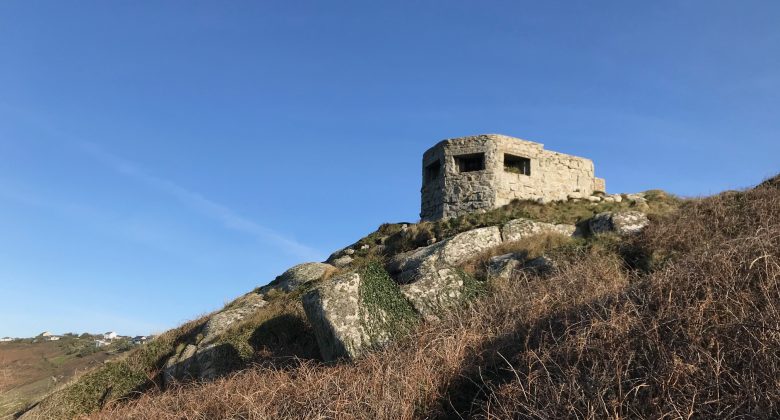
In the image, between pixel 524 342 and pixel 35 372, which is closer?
pixel 524 342

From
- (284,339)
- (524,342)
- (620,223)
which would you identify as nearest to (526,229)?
(620,223)

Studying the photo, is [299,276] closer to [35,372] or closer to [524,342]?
[35,372]

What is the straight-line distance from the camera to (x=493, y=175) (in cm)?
2038

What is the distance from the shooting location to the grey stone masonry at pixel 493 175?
20.5m

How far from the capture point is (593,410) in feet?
13.8

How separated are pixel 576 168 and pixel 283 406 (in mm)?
19130

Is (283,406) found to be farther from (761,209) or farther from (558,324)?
(761,209)

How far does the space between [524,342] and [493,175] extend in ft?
47.9

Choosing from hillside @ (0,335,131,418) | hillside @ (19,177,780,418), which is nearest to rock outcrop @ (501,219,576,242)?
hillside @ (19,177,780,418)

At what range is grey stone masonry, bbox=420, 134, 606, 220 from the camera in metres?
20.5

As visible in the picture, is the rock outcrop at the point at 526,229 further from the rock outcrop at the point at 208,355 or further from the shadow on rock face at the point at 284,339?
the rock outcrop at the point at 208,355

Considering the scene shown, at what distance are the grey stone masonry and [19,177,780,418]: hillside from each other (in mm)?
6429

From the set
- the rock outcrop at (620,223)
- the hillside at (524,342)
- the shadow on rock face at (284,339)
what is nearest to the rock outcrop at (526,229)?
the rock outcrop at (620,223)

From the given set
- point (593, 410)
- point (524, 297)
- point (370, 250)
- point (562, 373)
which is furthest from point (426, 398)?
point (370, 250)
